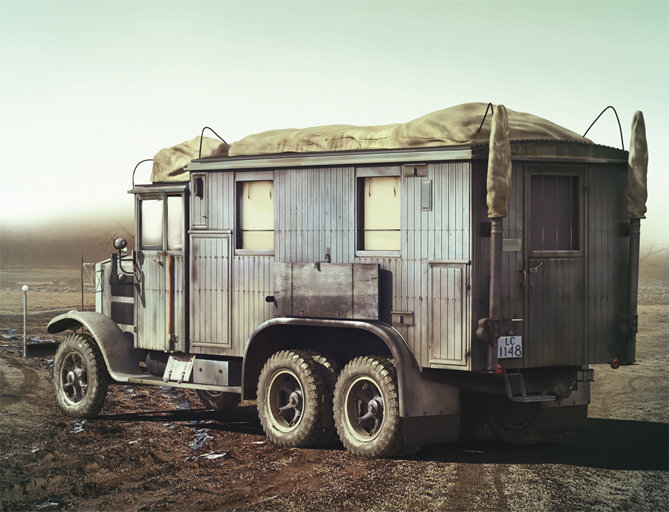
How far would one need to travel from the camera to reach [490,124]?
1194cm

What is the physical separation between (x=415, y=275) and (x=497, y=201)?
4.38 ft

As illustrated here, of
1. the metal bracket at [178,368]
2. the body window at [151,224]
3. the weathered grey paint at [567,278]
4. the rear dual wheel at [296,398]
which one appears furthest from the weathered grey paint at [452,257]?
the body window at [151,224]

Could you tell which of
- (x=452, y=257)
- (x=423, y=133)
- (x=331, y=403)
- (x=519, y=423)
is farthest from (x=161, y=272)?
(x=519, y=423)

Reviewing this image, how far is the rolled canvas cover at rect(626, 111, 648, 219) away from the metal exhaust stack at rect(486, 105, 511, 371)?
6.23 feet

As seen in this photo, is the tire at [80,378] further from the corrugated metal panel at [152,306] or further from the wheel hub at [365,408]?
the wheel hub at [365,408]

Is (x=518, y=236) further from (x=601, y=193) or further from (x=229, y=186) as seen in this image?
(x=229, y=186)

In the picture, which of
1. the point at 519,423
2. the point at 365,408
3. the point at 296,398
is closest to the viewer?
the point at 365,408

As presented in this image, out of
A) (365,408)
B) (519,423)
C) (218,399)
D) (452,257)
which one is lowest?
(218,399)

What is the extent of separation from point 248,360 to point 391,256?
2.47 m

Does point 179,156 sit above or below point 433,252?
above

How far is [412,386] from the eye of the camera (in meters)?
11.6

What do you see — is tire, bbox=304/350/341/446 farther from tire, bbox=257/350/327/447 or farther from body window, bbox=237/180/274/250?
body window, bbox=237/180/274/250

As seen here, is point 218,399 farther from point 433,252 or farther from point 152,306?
point 433,252

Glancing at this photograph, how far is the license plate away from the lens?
11336 millimetres
